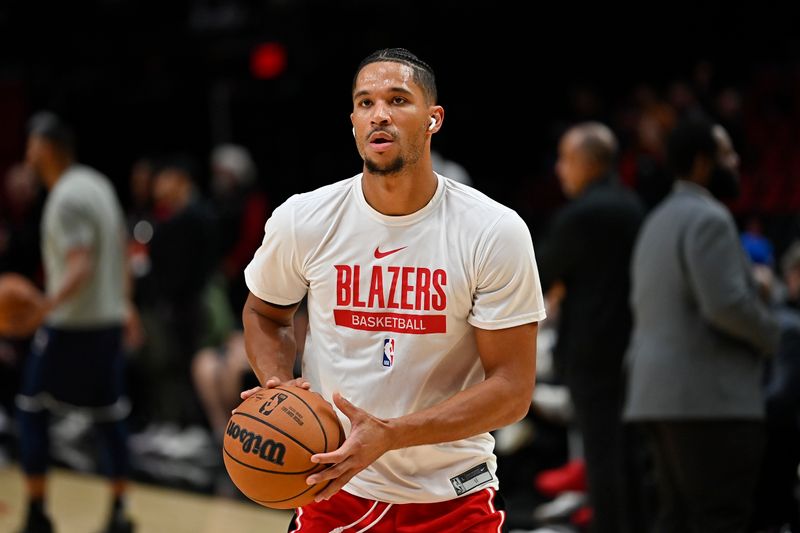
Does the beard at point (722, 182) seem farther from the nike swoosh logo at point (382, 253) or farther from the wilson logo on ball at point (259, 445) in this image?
the wilson logo on ball at point (259, 445)

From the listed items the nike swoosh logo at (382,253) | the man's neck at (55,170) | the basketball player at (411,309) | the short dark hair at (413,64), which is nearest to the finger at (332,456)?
the basketball player at (411,309)

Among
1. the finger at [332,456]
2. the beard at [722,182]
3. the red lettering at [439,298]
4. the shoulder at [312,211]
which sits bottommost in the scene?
the finger at [332,456]

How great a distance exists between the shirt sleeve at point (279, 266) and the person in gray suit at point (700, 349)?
5.88 ft

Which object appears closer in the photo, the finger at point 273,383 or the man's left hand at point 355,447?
the man's left hand at point 355,447

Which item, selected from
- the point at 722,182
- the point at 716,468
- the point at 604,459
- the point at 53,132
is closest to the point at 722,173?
the point at 722,182

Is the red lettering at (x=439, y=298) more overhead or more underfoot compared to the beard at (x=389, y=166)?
more underfoot

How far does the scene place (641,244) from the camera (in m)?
4.57

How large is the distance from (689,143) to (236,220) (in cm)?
530

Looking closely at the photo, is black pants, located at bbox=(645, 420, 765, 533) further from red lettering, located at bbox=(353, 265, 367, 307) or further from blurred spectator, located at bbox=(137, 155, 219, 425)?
blurred spectator, located at bbox=(137, 155, 219, 425)

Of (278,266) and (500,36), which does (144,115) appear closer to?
(500,36)

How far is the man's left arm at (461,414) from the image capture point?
2607 mm

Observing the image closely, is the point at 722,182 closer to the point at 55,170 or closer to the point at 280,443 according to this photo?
the point at 280,443

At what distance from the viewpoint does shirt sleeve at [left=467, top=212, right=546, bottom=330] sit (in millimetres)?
2867

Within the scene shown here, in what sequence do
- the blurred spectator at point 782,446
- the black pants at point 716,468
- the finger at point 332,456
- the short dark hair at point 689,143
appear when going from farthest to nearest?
1. the blurred spectator at point 782,446
2. the short dark hair at point 689,143
3. the black pants at point 716,468
4. the finger at point 332,456
